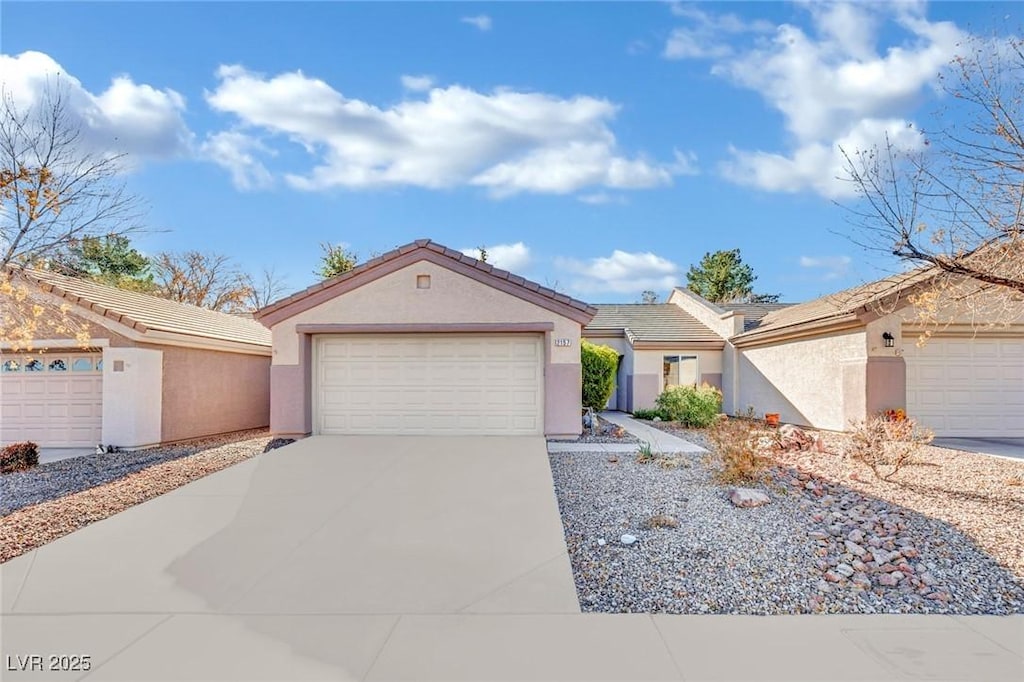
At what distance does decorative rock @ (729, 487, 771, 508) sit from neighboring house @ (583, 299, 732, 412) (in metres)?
12.8

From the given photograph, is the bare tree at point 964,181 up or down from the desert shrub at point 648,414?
up

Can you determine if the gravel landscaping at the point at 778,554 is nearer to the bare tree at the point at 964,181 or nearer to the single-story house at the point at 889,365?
the bare tree at the point at 964,181

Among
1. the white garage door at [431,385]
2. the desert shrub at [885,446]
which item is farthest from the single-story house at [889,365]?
the white garage door at [431,385]

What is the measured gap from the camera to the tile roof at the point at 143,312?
11.8 metres

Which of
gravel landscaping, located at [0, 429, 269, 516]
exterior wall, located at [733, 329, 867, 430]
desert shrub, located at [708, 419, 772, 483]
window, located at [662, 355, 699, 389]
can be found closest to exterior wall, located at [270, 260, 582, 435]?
gravel landscaping, located at [0, 429, 269, 516]

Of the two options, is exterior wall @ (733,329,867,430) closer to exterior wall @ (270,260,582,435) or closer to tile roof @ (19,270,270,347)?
exterior wall @ (270,260,582,435)

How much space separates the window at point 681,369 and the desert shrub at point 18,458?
60.2 feet

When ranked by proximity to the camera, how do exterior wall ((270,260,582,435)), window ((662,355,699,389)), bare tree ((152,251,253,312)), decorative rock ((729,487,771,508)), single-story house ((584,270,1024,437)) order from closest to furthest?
1. decorative rock ((729,487,771,508))
2. exterior wall ((270,260,582,435))
3. single-story house ((584,270,1024,437))
4. window ((662,355,699,389))
5. bare tree ((152,251,253,312))

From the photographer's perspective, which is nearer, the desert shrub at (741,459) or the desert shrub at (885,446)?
the desert shrub at (741,459)

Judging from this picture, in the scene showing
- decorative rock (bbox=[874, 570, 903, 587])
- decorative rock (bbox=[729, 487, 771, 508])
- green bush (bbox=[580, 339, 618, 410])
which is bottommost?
decorative rock (bbox=[874, 570, 903, 587])

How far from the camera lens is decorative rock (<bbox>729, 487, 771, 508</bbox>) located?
656 cm

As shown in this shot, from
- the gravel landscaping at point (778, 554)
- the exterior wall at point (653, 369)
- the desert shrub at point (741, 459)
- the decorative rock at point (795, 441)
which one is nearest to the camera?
the gravel landscaping at point (778, 554)

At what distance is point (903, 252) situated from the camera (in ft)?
21.5

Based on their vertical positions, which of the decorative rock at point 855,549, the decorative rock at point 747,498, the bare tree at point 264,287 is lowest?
the decorative rock at point 855,549
